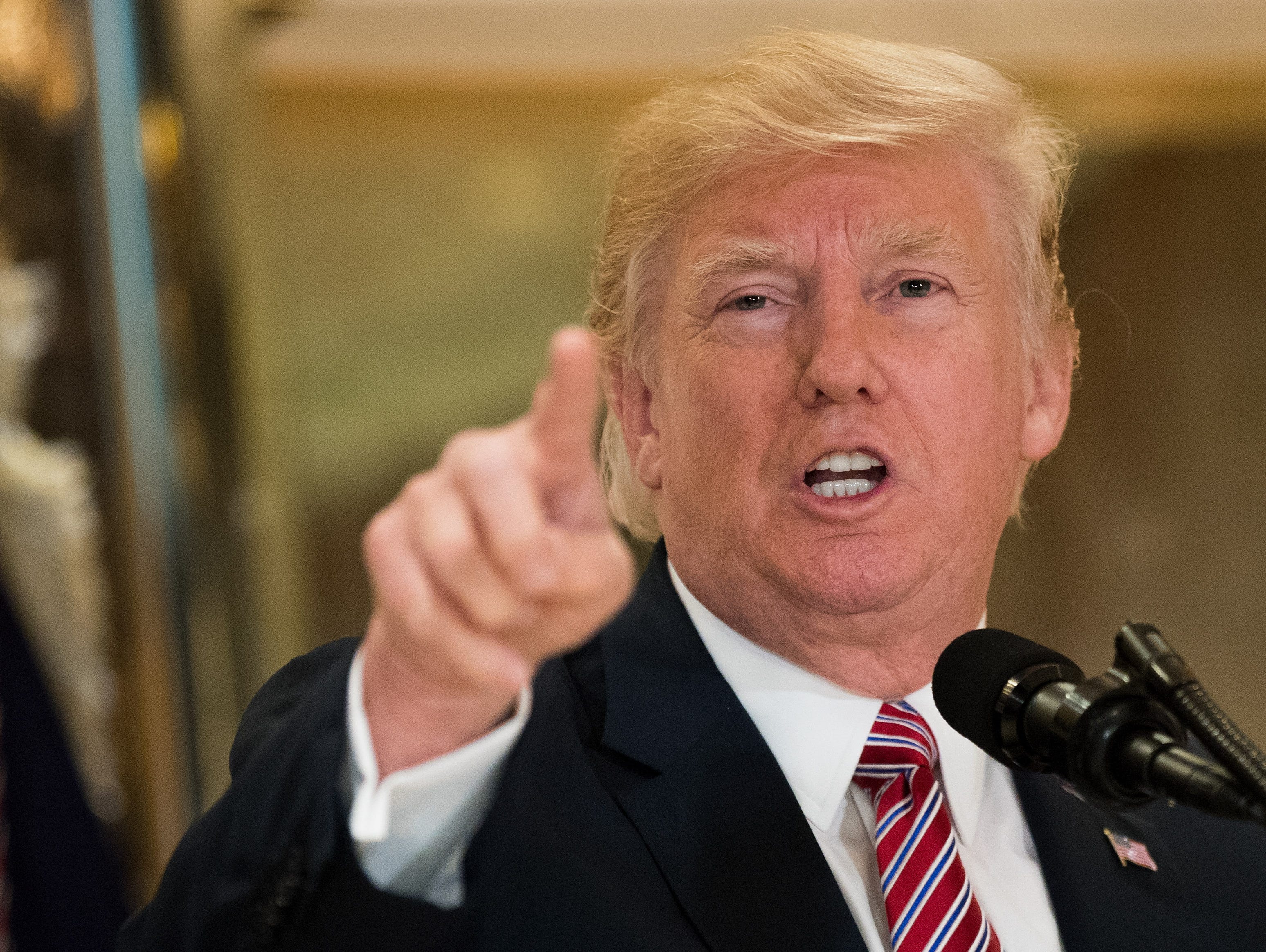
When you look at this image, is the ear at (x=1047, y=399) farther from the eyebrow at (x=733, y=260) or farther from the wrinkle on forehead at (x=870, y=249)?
the eyebrow at (x=733, y=260)

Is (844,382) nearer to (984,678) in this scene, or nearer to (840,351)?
(840,351)

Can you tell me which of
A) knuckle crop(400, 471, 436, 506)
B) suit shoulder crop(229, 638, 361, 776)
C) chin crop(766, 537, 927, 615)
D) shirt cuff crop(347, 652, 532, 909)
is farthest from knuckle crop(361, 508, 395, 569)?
chin crop(766, 537, 927, 615)

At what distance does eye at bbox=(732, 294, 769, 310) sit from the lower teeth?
224 millimetres

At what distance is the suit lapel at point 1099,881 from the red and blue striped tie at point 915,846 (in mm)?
142

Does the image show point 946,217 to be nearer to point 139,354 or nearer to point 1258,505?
point 139,354

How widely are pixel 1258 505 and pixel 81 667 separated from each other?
3902mm

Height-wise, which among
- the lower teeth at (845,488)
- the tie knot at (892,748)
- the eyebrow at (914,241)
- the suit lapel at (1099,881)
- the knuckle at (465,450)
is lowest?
the suit lapel at (1099,881)

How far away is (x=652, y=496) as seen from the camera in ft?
6.01

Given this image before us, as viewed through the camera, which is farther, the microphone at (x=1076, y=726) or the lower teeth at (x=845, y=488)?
the lower teeth at (x=845, y=488)

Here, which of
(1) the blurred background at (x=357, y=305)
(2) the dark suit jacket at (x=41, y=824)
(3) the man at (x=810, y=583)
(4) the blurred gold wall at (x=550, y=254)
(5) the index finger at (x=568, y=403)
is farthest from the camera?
(4) the blurred gold wall at (x=550, y=254)

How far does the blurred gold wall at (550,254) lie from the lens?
3344mm

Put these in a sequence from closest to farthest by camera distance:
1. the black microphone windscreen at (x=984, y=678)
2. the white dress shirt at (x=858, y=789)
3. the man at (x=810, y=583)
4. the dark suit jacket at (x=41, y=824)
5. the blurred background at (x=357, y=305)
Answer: the black microphone windscreen at (x=984, y=678) < the man at (x=810, y=583) < the white dress shirt at (x=858, y=789) < the dark suit jacket at (x=41, y=824) < the blurred background at (x=357, y=305)

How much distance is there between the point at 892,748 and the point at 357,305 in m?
Result: 2.93

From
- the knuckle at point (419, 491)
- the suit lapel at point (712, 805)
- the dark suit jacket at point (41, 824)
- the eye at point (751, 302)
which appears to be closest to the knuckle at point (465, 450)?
the knuckle at point (419, 491)
